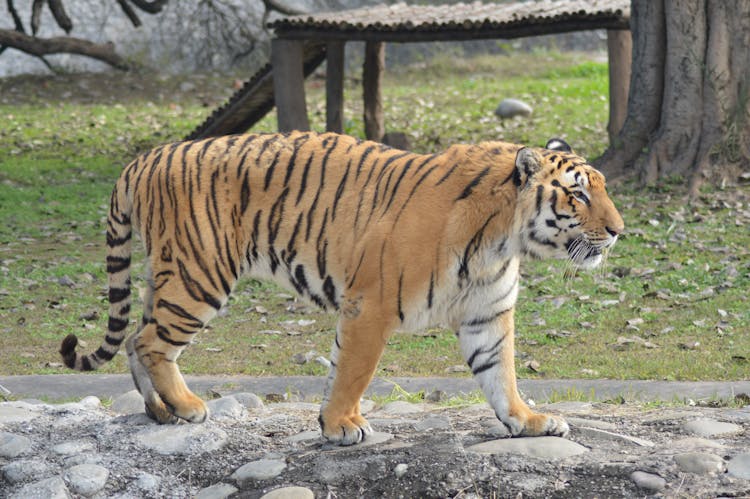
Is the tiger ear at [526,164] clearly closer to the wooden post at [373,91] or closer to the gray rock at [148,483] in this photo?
the gray rock at [148,483]

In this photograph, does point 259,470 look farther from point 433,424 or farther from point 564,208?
point 564,208

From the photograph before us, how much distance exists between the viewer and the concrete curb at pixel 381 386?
6.08 m

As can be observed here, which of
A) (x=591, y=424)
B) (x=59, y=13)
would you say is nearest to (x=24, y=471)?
(x=591, y=424)

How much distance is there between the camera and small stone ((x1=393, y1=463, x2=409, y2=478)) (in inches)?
179

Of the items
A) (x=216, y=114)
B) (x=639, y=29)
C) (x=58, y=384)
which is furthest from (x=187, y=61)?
(x=58, y=384)

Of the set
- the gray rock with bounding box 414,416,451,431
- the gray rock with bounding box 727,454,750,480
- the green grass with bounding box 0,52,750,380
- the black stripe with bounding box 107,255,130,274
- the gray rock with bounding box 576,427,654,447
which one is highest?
the black stripe with bounding box 107,255,130,274

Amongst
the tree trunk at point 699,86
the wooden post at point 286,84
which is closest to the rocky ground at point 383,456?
the tree trunk at point 699,86

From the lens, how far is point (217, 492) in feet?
15.3

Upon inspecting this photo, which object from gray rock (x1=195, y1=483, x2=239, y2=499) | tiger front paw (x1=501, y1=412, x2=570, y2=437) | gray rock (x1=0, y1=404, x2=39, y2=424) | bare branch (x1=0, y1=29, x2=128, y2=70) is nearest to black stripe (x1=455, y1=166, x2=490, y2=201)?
tiger front paw (x1=501, y1=412, x2=570, y2=437)

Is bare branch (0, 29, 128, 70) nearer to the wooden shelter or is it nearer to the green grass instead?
the green grass

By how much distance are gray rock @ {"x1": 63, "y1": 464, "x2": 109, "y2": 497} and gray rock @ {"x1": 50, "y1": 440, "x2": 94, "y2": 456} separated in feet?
0.51

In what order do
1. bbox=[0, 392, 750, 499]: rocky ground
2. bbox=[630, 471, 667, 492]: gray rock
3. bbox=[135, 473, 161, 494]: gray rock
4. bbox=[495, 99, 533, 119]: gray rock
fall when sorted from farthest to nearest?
bbox=[495, 99, 533, 119]: gray rock, bbox=[135, 473, 161, 494]: gray rock, bbox=[0, 392, 750, 499]: rocky ground, bbox=[630, 471, 667, 492]: gray rock

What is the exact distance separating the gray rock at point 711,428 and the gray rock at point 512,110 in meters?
12.0

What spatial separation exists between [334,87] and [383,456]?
10247 mm
